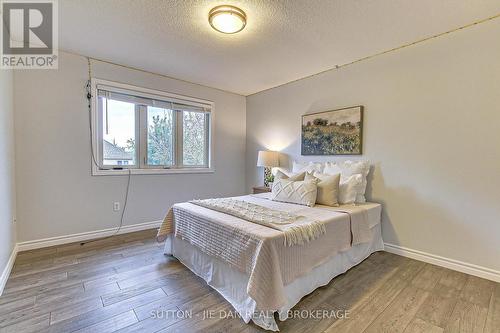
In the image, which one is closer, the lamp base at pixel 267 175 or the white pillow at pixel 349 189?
the white pillow at pixel 349 189

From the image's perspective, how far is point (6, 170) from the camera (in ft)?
7.25

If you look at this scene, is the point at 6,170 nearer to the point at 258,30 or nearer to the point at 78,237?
the point at 78,237

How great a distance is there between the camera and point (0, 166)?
200cm

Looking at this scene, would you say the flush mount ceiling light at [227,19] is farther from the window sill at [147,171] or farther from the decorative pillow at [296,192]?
the window sill at [147,171]

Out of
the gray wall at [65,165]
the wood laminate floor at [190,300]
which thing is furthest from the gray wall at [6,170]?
the wood laminate floor at [190,300]

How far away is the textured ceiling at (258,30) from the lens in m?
1.96

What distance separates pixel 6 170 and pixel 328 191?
10.6ft

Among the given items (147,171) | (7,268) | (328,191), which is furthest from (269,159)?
(7,268)

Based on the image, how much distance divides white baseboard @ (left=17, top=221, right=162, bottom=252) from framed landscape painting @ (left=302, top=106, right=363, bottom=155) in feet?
8.90

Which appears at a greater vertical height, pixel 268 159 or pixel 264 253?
pixel 268 159

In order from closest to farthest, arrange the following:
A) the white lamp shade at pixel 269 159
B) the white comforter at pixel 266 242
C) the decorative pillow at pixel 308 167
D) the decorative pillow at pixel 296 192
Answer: the white comforter at pixel 266 242, the decorative pillow at pixel 296 192, the decorative pillow at pixel 308 167, the white lamp shade at pixel 269 159

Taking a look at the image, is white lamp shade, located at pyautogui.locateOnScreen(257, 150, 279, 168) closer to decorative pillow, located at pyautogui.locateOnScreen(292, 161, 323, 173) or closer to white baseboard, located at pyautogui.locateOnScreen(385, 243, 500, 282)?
decorative pillow, located at pyautogui.locateOnScreen(292, 161, 323, 173)

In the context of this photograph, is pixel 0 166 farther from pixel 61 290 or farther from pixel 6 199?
pixel 61 290

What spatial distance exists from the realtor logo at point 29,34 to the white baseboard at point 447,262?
4.20 metres
